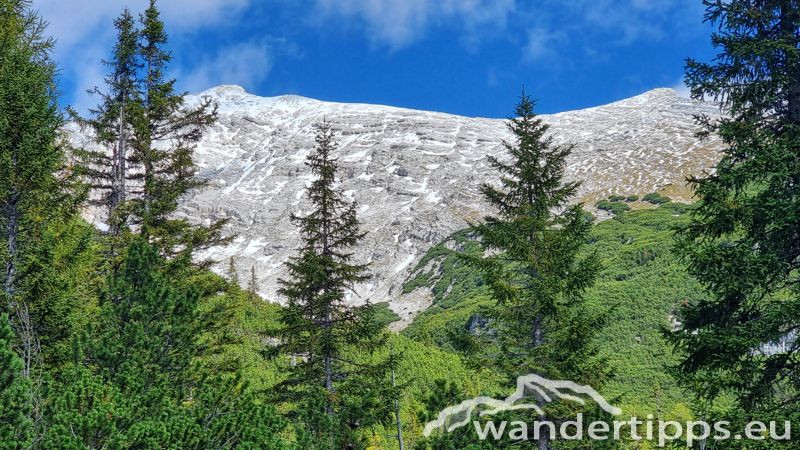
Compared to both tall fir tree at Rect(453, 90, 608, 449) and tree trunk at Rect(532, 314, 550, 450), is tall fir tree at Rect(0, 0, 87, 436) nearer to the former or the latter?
tall fir tree at Rect(453, 90, 608, 449)

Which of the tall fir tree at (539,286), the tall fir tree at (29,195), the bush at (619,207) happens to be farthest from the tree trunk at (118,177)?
the bush at (619,207)

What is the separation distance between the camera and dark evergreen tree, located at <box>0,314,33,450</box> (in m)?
4.32

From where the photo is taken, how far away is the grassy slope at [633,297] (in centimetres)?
5159

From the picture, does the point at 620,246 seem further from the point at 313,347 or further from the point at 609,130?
the point at 609,130

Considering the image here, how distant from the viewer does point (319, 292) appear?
14.8 metres

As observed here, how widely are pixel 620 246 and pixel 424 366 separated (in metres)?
57.6

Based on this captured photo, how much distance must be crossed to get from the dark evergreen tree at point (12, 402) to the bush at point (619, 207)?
13048 cm

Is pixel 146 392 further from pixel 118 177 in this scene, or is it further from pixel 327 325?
pixel 118 177

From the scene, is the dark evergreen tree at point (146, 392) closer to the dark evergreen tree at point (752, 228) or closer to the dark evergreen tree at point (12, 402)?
the dark evergreen tree at point (12, 402)

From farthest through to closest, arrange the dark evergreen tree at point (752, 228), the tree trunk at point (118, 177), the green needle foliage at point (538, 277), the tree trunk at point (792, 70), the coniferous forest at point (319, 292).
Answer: the tree trunk at point (118, 177)
the green needle foliage at point (538, 277)
the tree trunk at point (792, 70)
the dark evergreen tree at point (752, 228)
the coniferous forest at point (319, 292)

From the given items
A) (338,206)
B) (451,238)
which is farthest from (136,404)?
(451,238)

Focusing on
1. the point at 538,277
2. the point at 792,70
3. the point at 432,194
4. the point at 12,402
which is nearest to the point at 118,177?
the point at 12,402

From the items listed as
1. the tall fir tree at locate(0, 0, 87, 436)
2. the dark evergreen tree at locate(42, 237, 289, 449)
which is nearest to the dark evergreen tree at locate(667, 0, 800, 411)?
the dark evergreen tree at locate(42, 237, 289, 449)

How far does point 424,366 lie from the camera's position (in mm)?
58594
